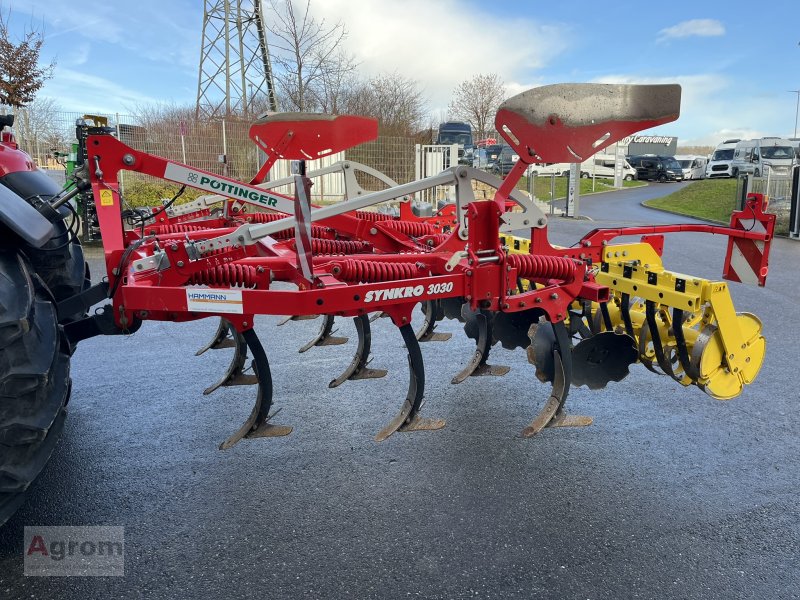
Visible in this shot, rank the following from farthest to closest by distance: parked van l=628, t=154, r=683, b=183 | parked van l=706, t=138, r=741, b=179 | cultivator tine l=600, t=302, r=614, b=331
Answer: parked van l=628, t=154, r=683, b=183 → parked van l=706, t=138, r=741, b=179 → cultivator tine l=600, t=302, r=614, b=331

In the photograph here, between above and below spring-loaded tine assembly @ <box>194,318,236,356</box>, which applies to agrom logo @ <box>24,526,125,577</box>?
below

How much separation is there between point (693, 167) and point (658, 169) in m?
4.30

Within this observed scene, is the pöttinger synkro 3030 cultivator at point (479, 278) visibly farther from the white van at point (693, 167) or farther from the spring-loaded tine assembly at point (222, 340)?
the white van at point (693, 167)

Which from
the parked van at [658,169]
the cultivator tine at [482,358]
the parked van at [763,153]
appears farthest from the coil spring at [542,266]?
the parked van at [658,169]

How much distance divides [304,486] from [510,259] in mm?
1394

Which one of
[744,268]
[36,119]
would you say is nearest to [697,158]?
[36,119]

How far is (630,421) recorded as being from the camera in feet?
12.0

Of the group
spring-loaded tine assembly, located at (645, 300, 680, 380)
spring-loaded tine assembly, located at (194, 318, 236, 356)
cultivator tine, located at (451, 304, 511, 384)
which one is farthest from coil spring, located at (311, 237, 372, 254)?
spring-loaded tine assembly, located at (645, 300, 680, 380)

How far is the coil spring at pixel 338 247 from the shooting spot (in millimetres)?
3891

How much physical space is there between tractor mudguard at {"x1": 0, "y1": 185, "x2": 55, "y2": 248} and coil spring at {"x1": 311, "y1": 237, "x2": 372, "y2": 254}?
163 centimetres

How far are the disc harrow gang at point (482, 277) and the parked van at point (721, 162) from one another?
28872mm

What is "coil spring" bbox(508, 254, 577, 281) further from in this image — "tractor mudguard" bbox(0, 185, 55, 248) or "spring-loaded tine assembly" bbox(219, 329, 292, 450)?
"tractor mudguard" bbox(0, 185, 55, 248)

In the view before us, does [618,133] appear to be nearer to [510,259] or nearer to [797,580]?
[510,259]

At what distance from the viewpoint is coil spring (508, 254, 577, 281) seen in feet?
9.40
